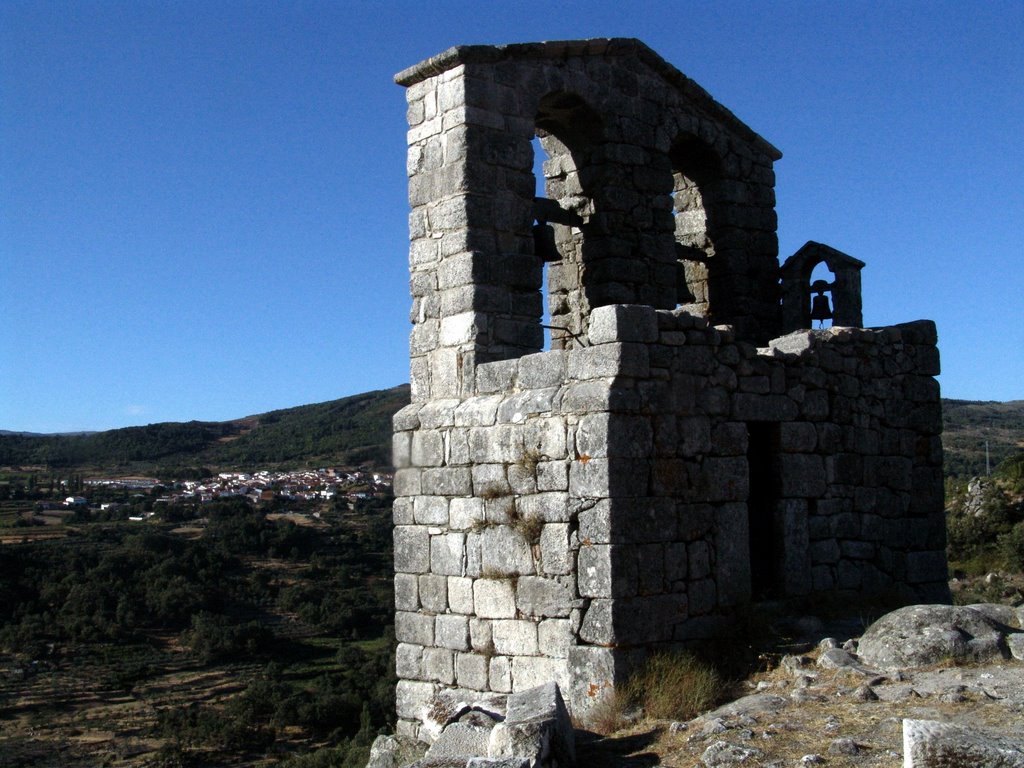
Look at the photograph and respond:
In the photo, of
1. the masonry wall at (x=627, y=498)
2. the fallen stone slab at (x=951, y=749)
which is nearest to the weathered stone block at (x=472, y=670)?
the masonry wall at (x=627, y=498)

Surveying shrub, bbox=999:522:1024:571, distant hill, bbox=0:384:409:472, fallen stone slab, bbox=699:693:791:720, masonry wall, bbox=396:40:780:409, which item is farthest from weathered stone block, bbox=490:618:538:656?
distant hill, bbox=0:384:409:472

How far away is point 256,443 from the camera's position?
42.8 m

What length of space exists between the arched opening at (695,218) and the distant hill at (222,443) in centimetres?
2626

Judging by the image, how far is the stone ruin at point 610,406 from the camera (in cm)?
745

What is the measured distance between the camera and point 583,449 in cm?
741

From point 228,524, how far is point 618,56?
24044 mm

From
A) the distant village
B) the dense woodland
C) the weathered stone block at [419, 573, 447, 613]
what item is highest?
the distant village

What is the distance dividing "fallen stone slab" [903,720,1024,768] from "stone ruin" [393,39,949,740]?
2669 millimetres

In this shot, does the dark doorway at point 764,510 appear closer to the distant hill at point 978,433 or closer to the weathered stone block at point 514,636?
the weathered stone block at point 514,636

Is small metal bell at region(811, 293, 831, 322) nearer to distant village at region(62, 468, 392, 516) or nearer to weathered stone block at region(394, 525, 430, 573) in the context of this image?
weathered stone block at region(394, 525, 430, 573)

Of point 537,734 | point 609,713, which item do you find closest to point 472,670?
point 609,713

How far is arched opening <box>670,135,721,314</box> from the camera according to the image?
11.7 m

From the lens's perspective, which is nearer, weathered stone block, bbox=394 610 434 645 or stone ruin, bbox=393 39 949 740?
stone ruin, bbox=393 39 949 740

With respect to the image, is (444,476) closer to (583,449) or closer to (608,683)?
(583,449)
